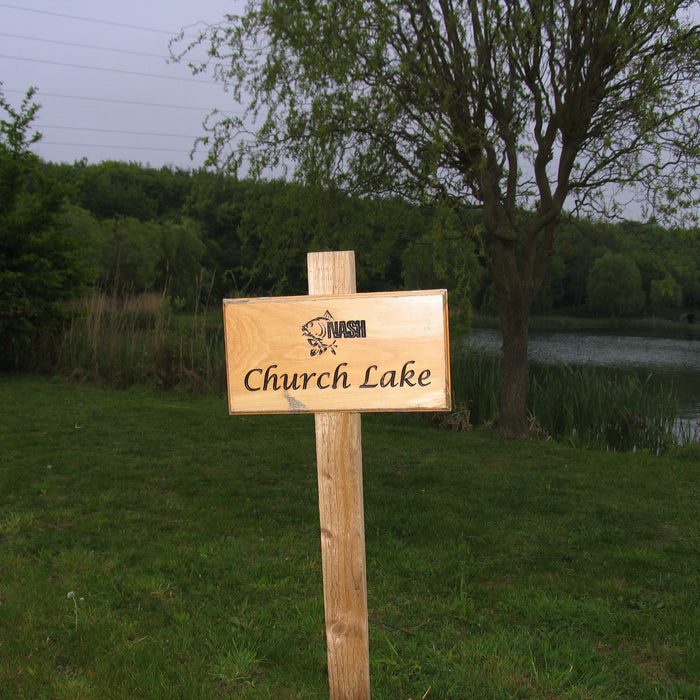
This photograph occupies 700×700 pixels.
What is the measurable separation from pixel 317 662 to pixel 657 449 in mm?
6790

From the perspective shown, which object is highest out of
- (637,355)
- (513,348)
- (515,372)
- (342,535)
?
(513,348)

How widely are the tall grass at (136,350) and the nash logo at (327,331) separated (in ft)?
29.9

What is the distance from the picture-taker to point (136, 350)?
12.1 meters

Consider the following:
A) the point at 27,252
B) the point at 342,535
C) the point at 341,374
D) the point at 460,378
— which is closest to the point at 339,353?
the point at 341,374

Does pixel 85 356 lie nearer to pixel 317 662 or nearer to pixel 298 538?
pixel 298 538

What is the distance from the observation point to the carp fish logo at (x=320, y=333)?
2.23m

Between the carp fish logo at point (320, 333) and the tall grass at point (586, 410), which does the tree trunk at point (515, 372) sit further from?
the carp fish logo at point (320, 333)

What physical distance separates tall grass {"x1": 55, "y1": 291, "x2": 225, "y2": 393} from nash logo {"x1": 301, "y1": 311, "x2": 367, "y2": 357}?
9.10 meters

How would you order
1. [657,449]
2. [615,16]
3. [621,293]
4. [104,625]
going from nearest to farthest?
[104,625], [615,16], [657,449], [621,293]

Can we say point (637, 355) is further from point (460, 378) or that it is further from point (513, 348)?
point (513, 348)

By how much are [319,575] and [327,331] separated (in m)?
1.92

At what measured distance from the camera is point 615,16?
6699mm

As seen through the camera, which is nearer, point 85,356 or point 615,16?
point 615,16

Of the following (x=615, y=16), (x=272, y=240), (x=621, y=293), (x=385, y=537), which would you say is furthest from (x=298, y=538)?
(x=621, y=293)
